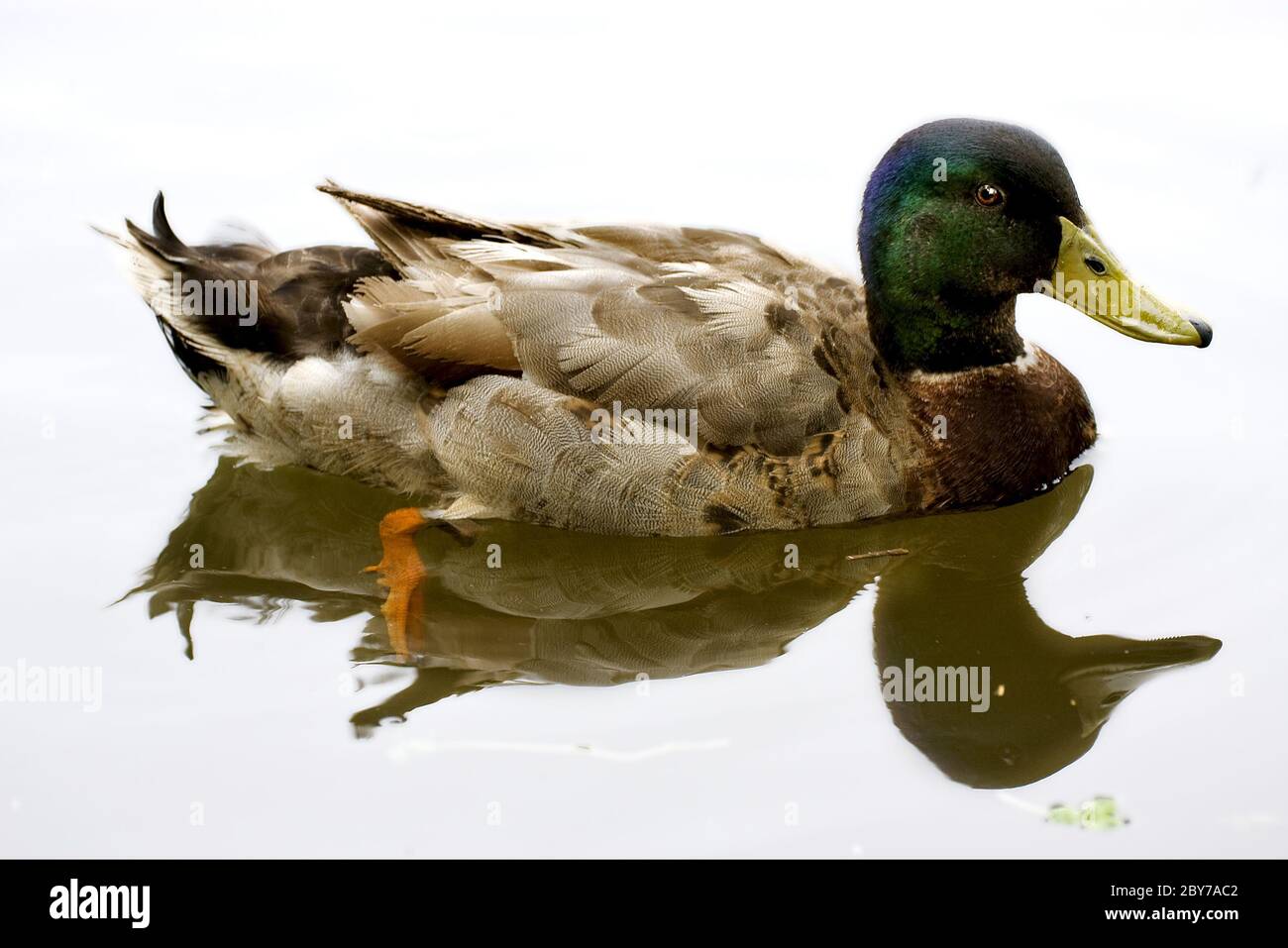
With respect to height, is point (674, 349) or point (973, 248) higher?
point (973, 248)

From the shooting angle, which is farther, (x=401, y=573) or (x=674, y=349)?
(x=401, y=573)

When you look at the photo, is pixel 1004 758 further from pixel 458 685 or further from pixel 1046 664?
pixel 458 685

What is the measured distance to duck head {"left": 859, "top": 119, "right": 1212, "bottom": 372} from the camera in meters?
8.34

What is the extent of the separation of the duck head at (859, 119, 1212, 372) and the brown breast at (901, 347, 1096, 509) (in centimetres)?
15

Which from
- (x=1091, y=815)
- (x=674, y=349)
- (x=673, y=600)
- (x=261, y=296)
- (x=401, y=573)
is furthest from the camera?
(x=261, y=296)

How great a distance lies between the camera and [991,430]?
28.6 feet

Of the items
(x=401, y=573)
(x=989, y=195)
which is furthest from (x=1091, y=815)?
(x=401, y=573)

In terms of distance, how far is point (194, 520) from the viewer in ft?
29.2

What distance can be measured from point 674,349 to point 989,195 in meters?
1.58

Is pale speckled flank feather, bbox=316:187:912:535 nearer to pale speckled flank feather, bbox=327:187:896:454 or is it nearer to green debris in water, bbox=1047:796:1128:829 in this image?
pale speckled flank feather, bbox=327:187:896:454

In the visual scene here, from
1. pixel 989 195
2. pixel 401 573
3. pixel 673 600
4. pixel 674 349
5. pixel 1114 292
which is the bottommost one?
pixel 673 600

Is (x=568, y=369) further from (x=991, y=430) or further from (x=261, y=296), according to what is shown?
(x=991, y=430)

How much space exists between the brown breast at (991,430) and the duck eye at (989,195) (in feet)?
2.63

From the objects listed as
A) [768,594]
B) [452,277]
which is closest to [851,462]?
[768,594]
